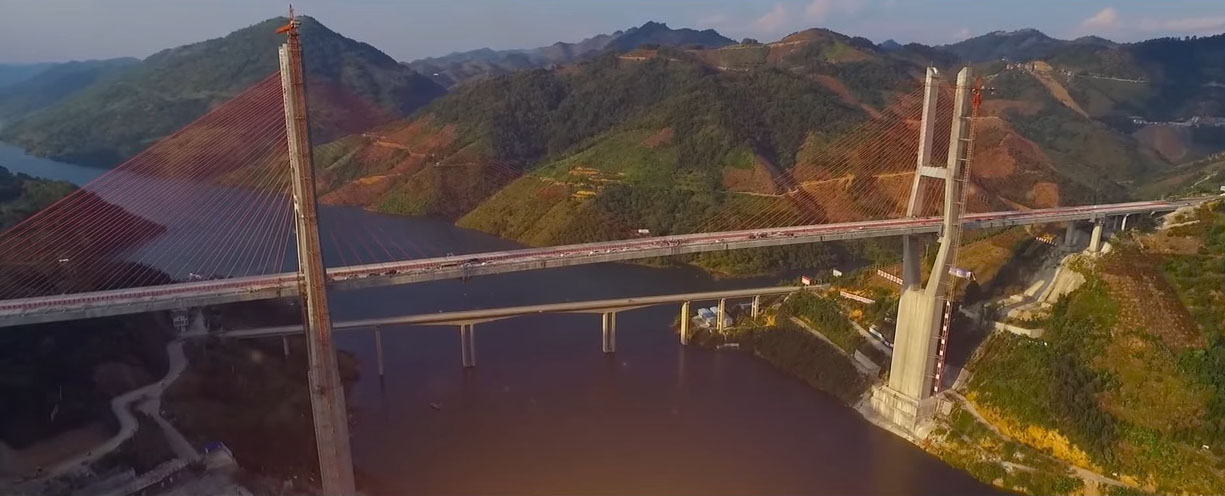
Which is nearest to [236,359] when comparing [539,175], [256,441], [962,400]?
[256,441]

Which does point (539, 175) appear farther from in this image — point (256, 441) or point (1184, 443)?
point (1184, 443)

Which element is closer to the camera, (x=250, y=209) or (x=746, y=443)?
(x=746, y=443)

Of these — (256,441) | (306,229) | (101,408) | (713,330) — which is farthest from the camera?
(713,330)

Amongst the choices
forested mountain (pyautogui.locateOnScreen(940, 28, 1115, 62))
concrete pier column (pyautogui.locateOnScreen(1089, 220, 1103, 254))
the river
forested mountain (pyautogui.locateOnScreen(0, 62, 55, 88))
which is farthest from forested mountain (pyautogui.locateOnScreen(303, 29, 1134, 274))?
forested mountain (pyautogui.locateOnScreen(0, 62, 55, 88))

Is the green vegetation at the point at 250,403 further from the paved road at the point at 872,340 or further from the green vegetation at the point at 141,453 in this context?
the paved road at the point at 872,340

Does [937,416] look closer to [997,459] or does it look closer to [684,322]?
[997,459]

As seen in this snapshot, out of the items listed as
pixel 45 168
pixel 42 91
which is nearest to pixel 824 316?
pixel 45 168

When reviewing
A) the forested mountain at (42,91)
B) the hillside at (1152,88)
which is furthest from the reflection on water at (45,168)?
the hillside at (1152,88)
